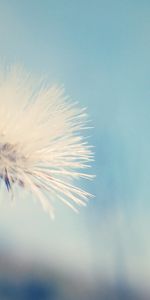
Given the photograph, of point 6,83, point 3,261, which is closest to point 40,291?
point 3,261

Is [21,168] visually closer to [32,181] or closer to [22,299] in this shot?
[32,181]

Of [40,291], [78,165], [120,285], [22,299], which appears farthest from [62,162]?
[120,285]

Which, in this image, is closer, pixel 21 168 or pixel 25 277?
pixel 21 168

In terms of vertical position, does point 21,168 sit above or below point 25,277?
below

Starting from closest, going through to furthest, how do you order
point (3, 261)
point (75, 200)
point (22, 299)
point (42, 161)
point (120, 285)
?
point (75, 200), point (42, 161), point (22, 299), point (3, 261), point (120, 285)

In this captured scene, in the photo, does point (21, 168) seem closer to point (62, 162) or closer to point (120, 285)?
point (62, 162)

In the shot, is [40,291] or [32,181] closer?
[32,181]

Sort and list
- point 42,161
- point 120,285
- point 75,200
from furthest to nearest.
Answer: point 120,285, point 42,161, point 75,200

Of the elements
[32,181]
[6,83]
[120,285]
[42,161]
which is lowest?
[32,181]

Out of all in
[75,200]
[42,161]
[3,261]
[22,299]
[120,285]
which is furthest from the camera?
[120,285]
